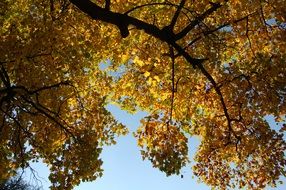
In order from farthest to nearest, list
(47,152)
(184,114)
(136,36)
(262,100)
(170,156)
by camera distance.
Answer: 1. (184,114)
2. (136,36)
3. (47,152)
4. (262,100)
5. (170,156)

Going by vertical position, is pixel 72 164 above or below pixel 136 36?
below

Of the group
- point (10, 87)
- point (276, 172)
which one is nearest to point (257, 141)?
point (276, 172)

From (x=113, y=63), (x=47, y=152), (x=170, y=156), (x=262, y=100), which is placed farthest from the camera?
(x=113, y=63)

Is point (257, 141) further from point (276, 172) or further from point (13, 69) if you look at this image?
point (13, 69)

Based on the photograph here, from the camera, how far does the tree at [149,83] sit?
15961mm

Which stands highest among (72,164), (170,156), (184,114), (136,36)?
(136,36)

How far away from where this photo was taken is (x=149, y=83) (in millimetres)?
16750

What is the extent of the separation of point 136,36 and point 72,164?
6.74 m

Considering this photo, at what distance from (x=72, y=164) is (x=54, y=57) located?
4.71 meters

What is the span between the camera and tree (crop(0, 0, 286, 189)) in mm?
15961

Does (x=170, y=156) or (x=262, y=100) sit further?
(x=262, y=100)

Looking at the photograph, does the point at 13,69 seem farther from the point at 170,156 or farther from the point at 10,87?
the point at 170,156

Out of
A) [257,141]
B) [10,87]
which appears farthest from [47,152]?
[257,141]

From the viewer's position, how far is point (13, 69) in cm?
1616
